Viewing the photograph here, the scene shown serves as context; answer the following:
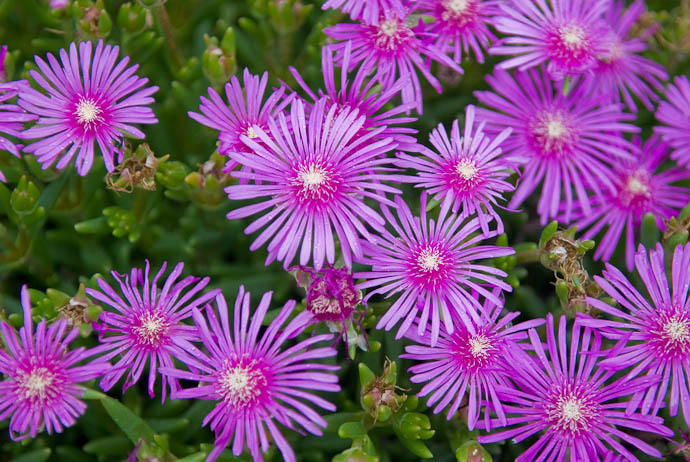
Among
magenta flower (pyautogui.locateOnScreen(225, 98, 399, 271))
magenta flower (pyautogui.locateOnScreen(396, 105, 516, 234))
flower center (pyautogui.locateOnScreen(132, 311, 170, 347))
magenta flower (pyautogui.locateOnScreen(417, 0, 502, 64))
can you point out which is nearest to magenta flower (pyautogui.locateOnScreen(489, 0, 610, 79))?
magenta flower (pyautogui.locateOnScreen(417, 0, 502, 64))

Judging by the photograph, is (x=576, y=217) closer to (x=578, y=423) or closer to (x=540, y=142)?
(x=540, y=142)

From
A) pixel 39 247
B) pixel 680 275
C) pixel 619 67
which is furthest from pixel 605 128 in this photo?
pixel 39 247

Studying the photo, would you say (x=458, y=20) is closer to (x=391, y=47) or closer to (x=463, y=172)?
(x=391, y=47)

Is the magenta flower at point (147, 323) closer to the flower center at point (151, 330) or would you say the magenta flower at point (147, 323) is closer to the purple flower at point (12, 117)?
the flower center at point (151, 330)

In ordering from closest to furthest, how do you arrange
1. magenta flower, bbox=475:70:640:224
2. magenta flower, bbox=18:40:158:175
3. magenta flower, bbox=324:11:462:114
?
1. magenta flower, bbox=18:40:158:175
2. magenta flower, bbox=324:11:462:114
3. magenta flower, bbox=475:70:640:224

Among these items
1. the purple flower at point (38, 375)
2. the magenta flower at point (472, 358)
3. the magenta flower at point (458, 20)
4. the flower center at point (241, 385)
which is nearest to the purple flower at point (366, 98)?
the magenta flower at point (458, 20)

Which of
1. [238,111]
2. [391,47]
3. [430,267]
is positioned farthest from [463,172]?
[238,111]

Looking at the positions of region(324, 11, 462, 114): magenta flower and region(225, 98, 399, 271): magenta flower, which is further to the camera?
region(324, 11, 462, 114): magenta flower

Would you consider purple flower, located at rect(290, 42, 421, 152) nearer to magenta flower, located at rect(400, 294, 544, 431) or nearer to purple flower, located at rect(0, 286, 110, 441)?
magenta flower, located at rect(400, 294, 544, 431)
